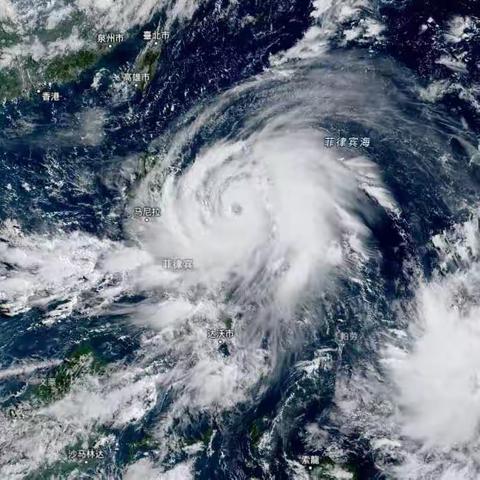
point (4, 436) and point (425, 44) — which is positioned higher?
point (425, 44)

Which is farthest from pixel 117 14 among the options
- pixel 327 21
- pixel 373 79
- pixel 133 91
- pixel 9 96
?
pixel 373 79

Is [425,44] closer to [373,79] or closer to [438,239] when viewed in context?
[373,79]

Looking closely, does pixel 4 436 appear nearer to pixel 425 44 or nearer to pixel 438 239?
pixel 438 239

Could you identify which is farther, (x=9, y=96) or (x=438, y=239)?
(x=9, y=96)

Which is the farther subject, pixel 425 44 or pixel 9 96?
pixel 9 96

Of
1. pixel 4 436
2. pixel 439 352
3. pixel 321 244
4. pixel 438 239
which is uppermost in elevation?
pixel 438 239

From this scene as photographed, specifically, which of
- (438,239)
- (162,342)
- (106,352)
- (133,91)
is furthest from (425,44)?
(106,352)
